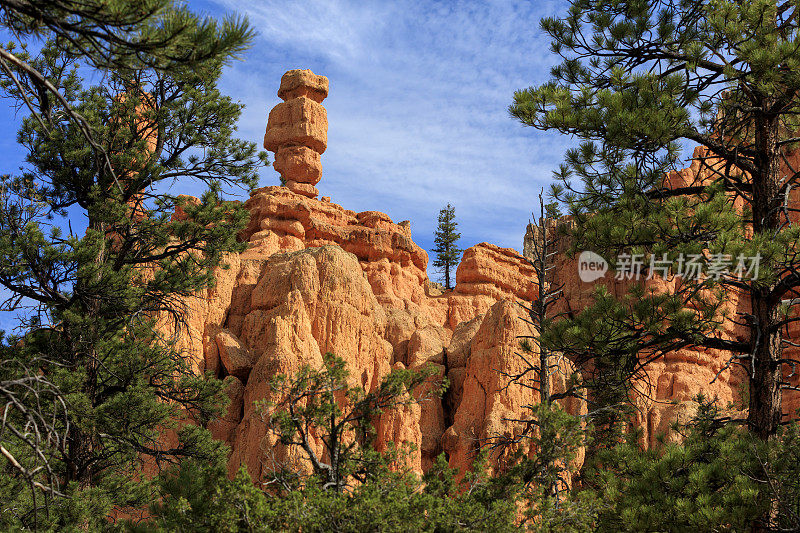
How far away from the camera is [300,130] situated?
37250mm

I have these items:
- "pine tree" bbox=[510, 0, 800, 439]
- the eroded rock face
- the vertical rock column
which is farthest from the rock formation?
"pine tree" bbox=[510, 0, 800, 439]

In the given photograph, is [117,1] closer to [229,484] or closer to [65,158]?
[229,484]

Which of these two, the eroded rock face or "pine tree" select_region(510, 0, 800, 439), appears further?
the eroded rock face

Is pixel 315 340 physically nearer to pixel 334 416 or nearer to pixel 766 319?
pixel 334 416

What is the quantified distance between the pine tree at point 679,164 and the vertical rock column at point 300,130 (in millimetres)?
26709

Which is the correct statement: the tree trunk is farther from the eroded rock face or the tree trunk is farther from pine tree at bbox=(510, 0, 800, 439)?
the eroded rock face

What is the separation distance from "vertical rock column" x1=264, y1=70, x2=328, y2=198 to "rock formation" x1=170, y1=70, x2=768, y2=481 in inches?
173

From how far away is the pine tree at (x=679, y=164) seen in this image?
8602mm

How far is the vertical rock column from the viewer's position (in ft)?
120

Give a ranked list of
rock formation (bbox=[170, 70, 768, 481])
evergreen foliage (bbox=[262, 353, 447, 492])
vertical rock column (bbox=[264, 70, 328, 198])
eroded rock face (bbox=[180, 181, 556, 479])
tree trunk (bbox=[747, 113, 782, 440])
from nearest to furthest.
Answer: evergreen foliage (bbox=[262, 353, 447, 492]) → tree trunk (bbox=[747, 113, 782, 440]) → eroded rock face (bbox=[180, 181, 556, 479]) → rock formation (bbox=[170, 70, 768, 481]) → vertical rock column (bbox=[264, 70, 328, 198])

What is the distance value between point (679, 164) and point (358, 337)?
1434 cm

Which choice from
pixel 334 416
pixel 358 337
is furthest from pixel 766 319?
pixel 358 337

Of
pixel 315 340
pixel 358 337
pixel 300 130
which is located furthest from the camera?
pixel 300 130

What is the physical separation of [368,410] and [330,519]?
172 cm
